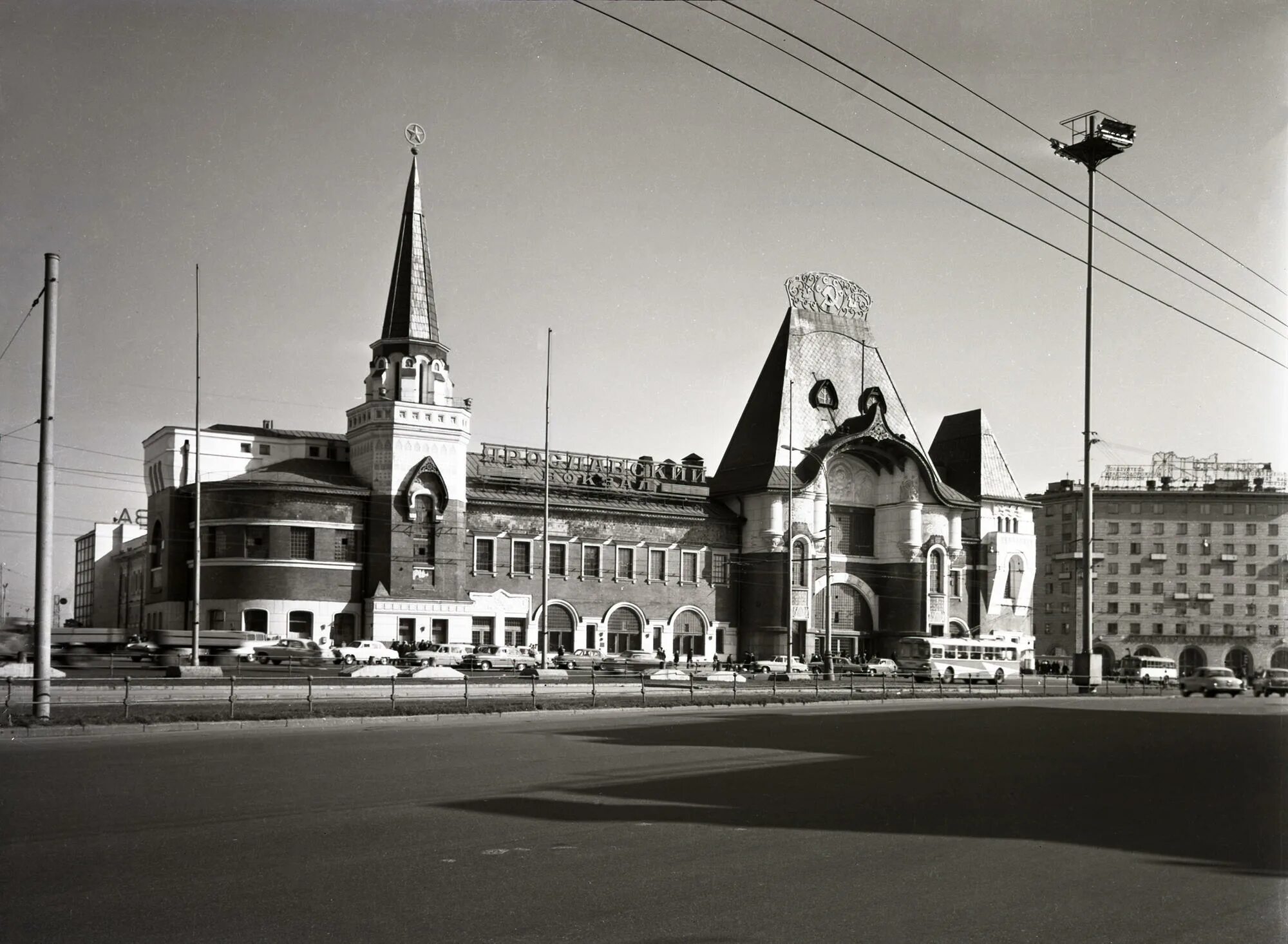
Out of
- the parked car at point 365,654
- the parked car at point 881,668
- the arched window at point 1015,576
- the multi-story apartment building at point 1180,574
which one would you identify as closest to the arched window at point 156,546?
the parked car at point 365,654

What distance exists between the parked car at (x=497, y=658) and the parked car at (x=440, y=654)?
1.49 feet

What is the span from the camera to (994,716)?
99.1ft

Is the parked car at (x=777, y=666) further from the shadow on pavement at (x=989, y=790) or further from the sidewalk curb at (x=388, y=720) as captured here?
the shadow on pavement at (x=989, y=790)

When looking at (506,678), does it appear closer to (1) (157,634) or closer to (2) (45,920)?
(1) (157,634)

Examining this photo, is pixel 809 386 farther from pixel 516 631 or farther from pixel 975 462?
pixel 516 631

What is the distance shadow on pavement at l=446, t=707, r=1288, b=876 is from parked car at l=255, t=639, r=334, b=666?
32108 millimetres

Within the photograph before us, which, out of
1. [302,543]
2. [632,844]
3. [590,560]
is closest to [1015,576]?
[590,560]

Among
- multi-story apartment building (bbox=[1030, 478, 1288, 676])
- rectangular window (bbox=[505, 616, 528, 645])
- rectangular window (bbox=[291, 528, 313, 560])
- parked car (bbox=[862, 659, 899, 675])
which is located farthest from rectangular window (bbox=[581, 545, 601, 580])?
multi-story apartment building (bbox=[1030, 478, 1288, 676])

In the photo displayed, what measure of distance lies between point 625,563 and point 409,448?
15.0 m

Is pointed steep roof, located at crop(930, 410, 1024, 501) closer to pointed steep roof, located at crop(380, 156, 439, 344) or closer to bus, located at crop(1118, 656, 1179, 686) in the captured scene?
bus, located at crop(1118, 656, 1179, 686)

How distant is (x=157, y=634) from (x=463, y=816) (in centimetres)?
4521

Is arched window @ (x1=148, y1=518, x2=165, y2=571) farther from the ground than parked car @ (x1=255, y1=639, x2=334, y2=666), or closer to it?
farther from the ground

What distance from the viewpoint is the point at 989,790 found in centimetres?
1452

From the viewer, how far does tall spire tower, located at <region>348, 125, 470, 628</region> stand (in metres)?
61.1
